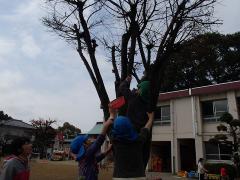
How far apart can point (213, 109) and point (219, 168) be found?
460 cm

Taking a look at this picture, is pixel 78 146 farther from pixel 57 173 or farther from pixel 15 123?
pixel 15 123

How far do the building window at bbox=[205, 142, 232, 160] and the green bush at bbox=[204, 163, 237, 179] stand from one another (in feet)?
4.95

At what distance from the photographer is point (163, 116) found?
25.2m

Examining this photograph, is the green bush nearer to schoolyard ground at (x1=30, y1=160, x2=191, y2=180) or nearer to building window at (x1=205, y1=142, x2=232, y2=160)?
building window at (x1=205, y1=142, x2=232, y2=160)

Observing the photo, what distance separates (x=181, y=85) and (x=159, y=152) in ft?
31.0

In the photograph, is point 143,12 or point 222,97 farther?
point 222,97

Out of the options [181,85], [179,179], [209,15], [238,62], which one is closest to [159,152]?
[179,179]

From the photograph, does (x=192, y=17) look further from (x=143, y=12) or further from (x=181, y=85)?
(x=181, y=85)

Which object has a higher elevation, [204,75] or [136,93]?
[204,75]

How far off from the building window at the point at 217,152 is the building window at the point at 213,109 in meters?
1.83

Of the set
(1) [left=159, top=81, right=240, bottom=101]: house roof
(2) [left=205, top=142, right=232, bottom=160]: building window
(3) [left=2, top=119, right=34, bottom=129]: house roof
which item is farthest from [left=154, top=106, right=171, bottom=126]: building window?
(3) [left=2, top=119, right=34, bottom=129]: house roof

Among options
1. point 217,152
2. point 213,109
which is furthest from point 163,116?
point 217,152

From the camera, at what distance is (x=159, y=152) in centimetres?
2653

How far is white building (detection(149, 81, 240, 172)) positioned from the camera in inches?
829
